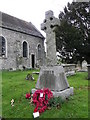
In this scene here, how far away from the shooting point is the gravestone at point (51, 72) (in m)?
4.49

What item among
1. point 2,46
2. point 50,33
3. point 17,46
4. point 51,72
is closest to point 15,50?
point 17,46

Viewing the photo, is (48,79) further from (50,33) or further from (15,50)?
(15,50)

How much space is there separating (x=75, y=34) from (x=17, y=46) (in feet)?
29.9

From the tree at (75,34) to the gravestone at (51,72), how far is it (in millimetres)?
13574

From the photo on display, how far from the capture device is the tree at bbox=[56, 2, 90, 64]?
1858 cm

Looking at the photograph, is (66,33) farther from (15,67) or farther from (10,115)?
(10,115)

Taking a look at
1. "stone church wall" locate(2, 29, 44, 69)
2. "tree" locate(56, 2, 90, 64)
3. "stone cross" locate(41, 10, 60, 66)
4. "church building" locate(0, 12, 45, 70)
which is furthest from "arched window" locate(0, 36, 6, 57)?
"stone cross" locate(41, 10, 60, 66)

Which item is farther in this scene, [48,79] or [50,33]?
[50,33]

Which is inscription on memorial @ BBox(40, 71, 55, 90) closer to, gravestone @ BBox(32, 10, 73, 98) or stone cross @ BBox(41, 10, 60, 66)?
gravestone @ BBox(32, 10, 73, 98)

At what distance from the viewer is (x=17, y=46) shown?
1967 cm

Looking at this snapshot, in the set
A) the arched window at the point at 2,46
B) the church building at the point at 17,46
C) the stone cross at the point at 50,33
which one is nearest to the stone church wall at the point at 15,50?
the church building at the point at 17,46

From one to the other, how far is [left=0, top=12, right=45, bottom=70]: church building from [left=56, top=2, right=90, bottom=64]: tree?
5.34 meters

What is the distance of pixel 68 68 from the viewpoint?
11.2 meters

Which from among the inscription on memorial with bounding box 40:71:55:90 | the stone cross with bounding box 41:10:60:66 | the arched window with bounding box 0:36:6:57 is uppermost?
the arched window with bounding box 0:36:6:57
